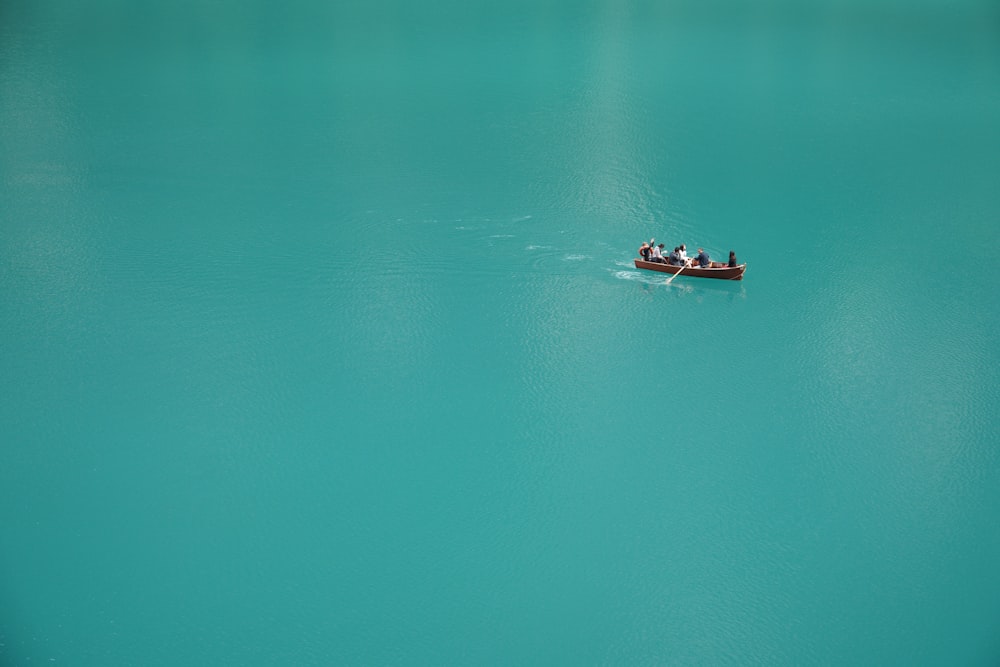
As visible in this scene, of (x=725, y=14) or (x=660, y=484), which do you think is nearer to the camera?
(x=660, y=484)

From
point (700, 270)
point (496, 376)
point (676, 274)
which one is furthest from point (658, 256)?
point (496, 376)

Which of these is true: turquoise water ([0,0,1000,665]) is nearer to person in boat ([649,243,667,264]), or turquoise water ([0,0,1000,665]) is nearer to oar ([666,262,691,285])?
oar ([666,262,691,285])

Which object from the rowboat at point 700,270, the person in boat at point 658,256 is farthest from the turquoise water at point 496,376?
the person in boat at point 658,256

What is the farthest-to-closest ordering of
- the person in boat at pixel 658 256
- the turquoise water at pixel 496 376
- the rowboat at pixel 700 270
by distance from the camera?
the person in boat at pixel 658 256
the rowboat at pixel 700 270
the turquoise water at pixel 496 376

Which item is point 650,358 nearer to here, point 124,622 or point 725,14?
point 124,622

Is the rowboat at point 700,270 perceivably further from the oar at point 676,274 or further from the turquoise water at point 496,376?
the turquoise water at point 496,376

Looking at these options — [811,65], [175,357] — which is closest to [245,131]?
[175,357]

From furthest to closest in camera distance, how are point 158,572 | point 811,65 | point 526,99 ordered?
1. point 811,65
2. point 526,99
3. point 158,572
